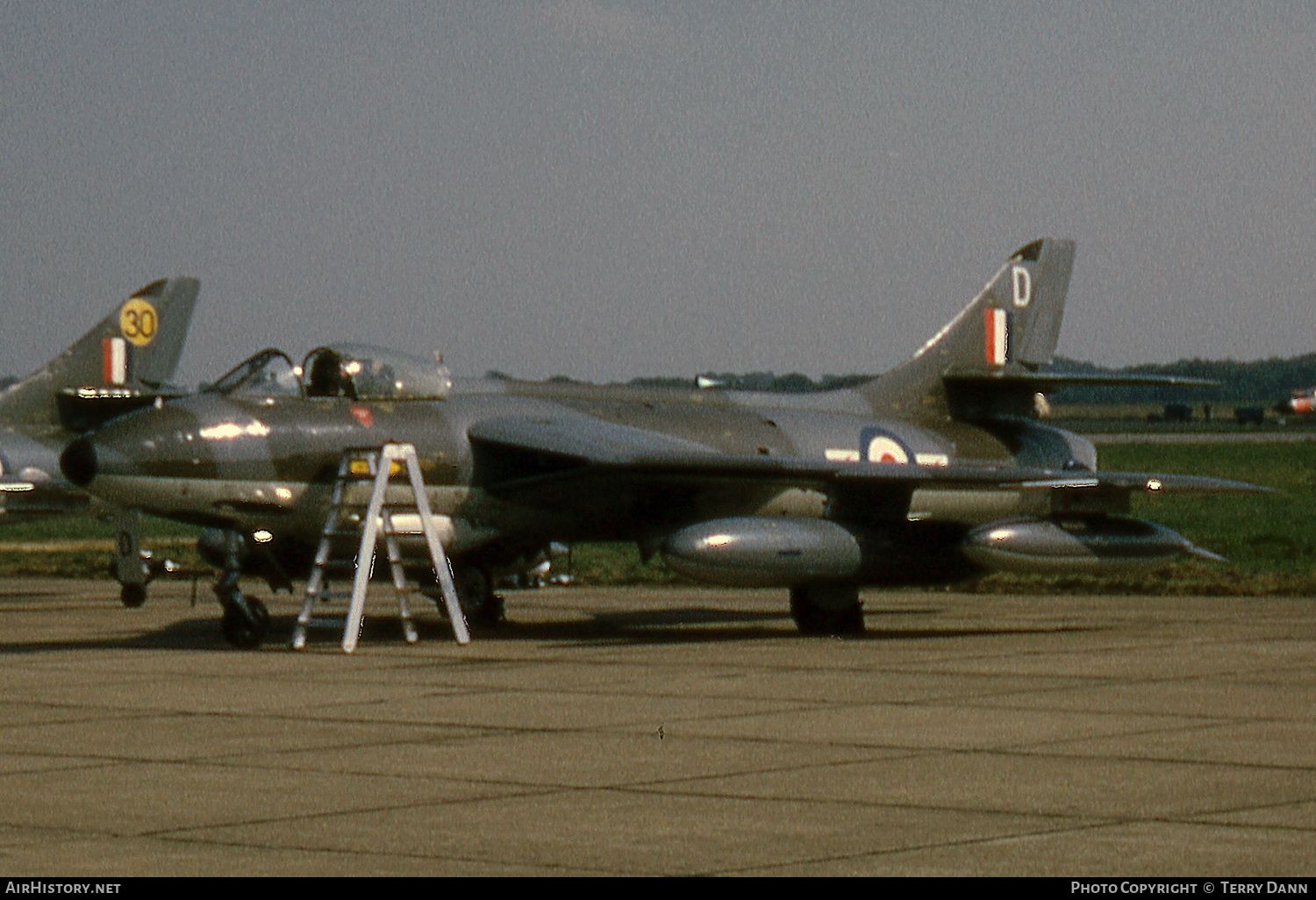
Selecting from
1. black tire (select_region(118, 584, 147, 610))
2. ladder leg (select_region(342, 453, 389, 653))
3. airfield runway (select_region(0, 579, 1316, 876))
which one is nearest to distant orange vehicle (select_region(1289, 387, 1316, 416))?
black tire (select_region(118, 584, 147, 610))

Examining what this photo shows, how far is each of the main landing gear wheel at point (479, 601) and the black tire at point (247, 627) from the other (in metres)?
3.01

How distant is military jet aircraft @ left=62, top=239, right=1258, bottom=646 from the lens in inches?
682

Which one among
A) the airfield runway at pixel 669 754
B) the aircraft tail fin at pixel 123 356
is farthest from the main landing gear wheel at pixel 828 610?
the aircraft tail fin at pixel 123 356

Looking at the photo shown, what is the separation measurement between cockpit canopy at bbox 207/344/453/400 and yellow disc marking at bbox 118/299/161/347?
41.3 feet

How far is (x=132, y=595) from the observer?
24.0m

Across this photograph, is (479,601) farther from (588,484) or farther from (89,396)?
(89,396)

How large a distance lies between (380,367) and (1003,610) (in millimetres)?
8074

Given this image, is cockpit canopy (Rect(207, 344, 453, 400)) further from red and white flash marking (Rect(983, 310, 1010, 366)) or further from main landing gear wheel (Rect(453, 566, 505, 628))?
red and white flash marking (Rect(983, 310, 1010, 366))

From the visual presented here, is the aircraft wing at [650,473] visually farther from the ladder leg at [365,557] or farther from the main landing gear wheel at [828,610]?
the ladder leg at [365,557]

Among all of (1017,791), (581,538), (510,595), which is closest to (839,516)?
(581,538)

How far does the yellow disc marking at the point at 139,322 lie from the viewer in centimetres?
3006

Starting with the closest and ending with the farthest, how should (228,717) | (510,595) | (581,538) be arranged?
1. (228,717)
2. (581,538)
3. (510,595)

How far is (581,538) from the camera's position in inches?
775
